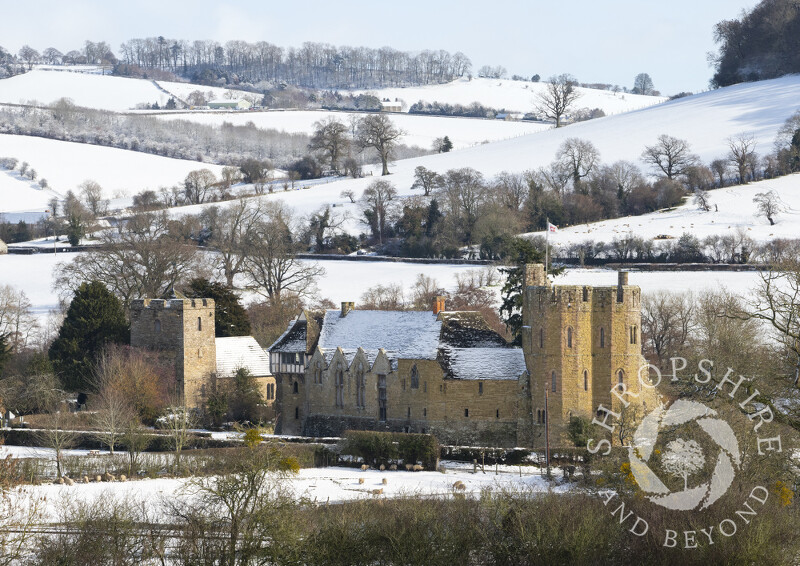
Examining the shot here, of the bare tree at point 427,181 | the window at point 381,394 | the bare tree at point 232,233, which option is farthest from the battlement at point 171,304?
the bare tree at point 427,181

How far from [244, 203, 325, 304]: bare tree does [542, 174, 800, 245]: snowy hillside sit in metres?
20.4

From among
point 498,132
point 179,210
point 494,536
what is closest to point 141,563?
point 494,536

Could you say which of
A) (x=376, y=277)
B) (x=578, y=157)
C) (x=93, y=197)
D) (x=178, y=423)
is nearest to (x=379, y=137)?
(x=578, y=157)

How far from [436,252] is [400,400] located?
1813 inches

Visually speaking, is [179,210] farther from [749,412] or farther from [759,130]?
[749,412]

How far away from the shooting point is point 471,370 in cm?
5825

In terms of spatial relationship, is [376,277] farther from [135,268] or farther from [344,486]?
[344,486]

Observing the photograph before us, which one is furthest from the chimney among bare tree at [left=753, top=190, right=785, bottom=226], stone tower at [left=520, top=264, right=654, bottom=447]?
bare tree at [left=753, top=190, right=785, bottom=226]

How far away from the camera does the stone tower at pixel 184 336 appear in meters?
69.4

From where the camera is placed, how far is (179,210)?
410ft

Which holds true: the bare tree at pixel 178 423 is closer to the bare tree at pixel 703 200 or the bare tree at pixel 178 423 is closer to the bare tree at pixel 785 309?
the bare tree at pixel 785 309

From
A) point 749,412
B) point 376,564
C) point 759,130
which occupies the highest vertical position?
point 759,130

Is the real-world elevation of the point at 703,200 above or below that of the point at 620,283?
above

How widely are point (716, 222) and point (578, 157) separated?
105 ft
